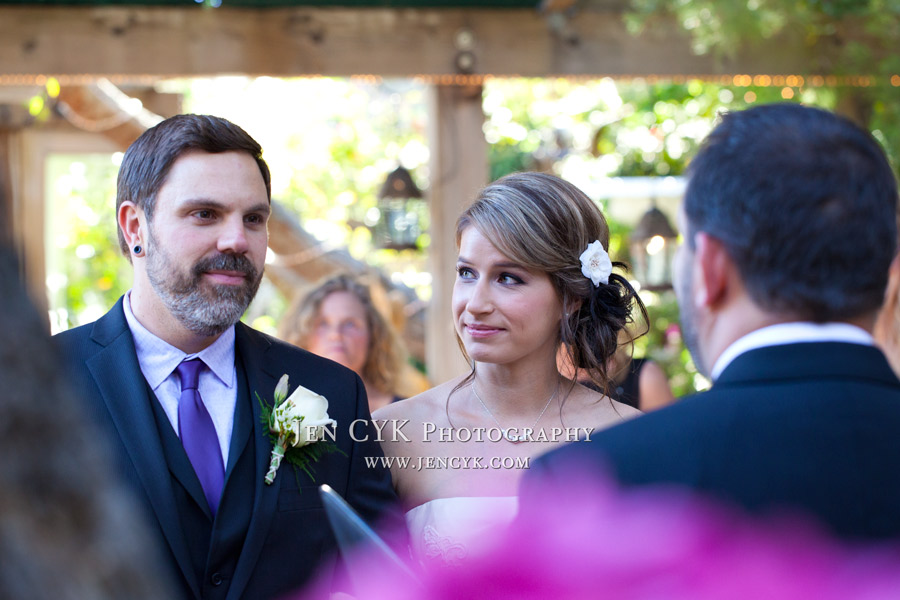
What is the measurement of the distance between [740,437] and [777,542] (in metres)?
0.16

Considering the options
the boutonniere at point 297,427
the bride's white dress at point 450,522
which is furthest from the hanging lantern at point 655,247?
the boutonniere at point 297,427

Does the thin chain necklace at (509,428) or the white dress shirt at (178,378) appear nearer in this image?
the white dress shirt at (178,378)

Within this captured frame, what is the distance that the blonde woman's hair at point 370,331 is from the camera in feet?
17.4

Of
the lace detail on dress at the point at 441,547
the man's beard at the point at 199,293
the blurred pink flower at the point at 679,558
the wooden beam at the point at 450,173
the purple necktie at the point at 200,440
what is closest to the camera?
the blurred pink flower at the point at 679,558

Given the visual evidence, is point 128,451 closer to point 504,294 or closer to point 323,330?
point 504,294

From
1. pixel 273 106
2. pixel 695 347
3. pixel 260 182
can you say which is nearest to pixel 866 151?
pixel 695 347

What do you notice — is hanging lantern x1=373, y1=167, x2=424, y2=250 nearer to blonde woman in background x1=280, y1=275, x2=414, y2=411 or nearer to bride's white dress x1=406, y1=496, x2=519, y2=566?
blonde woman in background x1=280, y1=275, x2=414, y2=411

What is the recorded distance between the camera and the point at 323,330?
543cm

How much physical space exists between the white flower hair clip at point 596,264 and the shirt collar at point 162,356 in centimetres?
114

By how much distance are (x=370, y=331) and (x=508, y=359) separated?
2.49 m

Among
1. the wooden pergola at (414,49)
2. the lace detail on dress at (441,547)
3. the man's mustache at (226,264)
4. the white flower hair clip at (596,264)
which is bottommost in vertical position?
the lace detail on dress at (441,547)

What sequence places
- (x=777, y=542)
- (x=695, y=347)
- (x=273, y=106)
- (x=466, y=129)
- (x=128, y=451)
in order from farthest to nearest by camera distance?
(x=273, y=106) < (x=466, y=129) < (x=128, y=451) < (x=695, y=347) < (x=777, y=542)

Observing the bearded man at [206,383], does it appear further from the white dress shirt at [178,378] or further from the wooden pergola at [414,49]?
the wooden pergola at [414,49]

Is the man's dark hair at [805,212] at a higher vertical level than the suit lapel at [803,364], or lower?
higher
